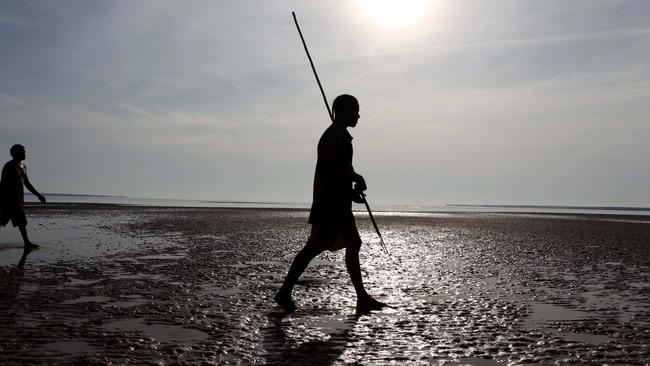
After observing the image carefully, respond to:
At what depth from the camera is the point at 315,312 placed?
6.19 m

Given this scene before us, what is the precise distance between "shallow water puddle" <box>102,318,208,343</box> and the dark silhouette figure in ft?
26.6

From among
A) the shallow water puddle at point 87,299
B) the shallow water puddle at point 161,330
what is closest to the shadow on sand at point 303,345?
the shallow water puddle at point 161,330

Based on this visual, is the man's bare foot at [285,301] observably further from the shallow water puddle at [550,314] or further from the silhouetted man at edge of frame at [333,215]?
the shallow water puddle at [550,314]

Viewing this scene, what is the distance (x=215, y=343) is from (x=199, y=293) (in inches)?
108

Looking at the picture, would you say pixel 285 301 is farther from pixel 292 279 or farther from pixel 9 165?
pixel 9 165

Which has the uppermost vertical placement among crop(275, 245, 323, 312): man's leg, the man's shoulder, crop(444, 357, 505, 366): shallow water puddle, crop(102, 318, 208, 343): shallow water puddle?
the man's shoulder

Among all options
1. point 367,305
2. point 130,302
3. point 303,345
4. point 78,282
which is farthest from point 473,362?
point 78,282

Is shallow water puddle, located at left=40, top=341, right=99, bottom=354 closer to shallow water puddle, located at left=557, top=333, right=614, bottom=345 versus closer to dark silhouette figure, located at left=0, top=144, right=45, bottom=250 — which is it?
shallow water puddle, located at left=557, top=333, right=614, bottom=345

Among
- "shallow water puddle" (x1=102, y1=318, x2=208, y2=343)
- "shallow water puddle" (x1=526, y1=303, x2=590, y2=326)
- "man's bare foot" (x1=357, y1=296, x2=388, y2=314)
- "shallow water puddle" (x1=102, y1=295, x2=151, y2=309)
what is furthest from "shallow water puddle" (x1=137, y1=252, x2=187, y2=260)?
"shallow water puddle" (x1=526, y1=303, x2=590, y2=326)

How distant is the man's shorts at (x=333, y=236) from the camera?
6.29m

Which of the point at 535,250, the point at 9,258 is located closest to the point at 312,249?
the point at 9,258

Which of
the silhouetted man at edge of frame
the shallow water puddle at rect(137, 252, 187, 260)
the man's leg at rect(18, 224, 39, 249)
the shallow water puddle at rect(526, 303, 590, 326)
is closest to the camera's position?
the shallow water puddle at rect(526, 303, 590, 326)

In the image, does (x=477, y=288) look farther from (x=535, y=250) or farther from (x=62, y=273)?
(x=535, y=250)

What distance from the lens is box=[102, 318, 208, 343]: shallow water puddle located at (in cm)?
483
